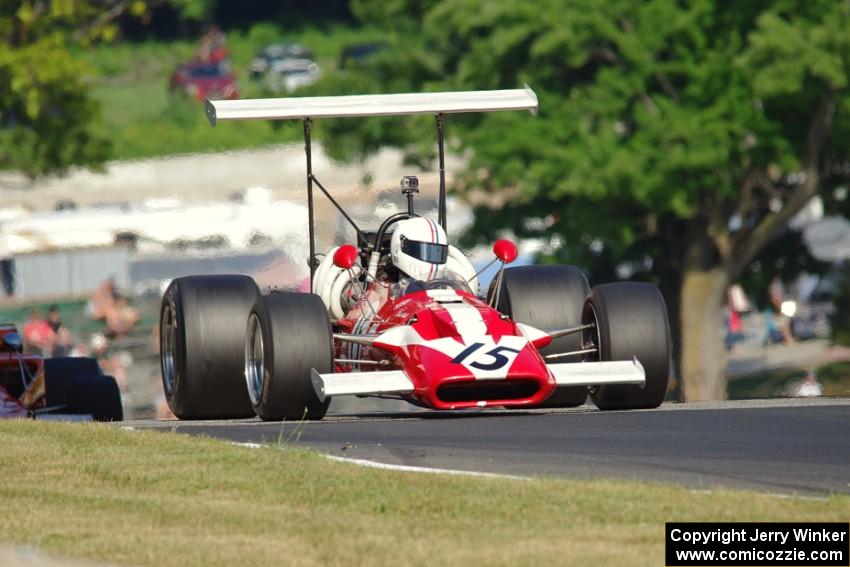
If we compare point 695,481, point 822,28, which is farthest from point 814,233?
point 695,481

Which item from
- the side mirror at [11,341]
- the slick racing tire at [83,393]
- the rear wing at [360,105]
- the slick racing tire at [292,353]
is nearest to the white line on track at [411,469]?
the slick racing tire at [292,353]

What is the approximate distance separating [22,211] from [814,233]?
692 inches

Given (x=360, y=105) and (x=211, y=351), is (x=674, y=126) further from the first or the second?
(x=211, y=351)

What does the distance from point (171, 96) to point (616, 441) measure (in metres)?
50.3

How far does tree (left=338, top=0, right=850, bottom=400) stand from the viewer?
27438 millimetres

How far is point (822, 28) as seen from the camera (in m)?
26.6

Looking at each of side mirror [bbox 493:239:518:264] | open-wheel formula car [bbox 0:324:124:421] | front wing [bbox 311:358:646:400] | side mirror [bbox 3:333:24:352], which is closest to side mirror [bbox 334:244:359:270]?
side mirror [bbox 493:239:518:264]

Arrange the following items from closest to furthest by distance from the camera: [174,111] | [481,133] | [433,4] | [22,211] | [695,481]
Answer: [695,481] < [481,133] < [433,4] < [22,211] < [174,111]

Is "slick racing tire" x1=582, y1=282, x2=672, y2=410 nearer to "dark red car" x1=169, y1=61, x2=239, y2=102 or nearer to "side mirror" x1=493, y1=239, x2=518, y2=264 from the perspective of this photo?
"side mirror" x1=493, y1=239, x2=518, y2=264

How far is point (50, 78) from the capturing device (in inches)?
1049

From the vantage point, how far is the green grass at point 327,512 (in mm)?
7840

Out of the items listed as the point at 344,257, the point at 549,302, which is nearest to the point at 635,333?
the point at 549,302

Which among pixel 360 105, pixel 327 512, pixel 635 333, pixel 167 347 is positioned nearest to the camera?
pixel 327 512

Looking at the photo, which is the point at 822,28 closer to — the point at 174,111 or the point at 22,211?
the point at 22,211
